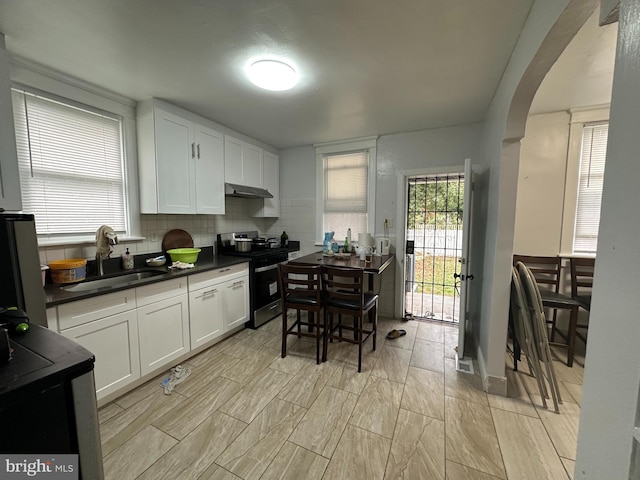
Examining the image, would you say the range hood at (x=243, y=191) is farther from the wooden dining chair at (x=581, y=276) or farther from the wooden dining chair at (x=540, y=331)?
the wooden dining chair at (x=581, y=276)

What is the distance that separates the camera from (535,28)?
4.25 feet

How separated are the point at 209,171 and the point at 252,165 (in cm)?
75

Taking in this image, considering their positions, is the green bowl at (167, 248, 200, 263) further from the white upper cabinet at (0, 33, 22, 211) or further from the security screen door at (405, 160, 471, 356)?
the security screen door at (405, 160, 471, 356)

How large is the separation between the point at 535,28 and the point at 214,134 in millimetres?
2849

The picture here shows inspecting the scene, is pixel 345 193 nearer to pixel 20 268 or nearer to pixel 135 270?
pixel 135 270

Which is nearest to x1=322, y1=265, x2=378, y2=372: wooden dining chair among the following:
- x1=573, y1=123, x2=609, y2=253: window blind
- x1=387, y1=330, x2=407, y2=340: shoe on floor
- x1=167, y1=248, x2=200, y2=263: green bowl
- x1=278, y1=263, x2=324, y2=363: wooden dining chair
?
x1=278, y1=263, x2=324, y2=363: wooden dining chair

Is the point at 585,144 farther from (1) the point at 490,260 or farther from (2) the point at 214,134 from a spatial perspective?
(2) the point at 214,134

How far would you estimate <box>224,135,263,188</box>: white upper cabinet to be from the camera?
3.18 m

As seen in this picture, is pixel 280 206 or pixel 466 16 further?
pixel 280 206

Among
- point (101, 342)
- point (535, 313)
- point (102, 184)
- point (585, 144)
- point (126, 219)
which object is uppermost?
point (585, 144)

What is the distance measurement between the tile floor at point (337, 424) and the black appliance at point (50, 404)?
89cm

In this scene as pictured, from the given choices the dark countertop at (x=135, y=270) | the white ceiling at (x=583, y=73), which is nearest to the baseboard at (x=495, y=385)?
the white ceiling at (x=583, y=73)

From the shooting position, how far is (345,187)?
12.2ft

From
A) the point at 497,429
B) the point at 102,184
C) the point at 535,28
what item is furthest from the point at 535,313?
the point at 102,184
